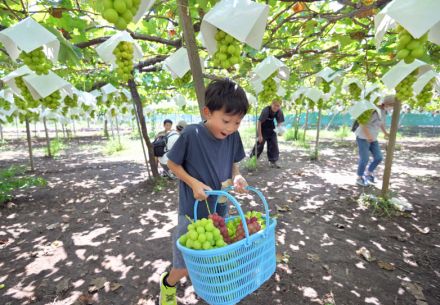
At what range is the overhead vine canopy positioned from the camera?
246 cm

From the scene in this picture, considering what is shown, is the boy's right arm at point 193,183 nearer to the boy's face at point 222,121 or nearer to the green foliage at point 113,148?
the boy's face at point 222,121

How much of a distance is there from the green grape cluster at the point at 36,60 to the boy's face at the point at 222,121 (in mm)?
1354

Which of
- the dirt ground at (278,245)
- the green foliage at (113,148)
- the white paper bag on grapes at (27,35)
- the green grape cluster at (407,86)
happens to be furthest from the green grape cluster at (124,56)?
the green foliage at (113,148)

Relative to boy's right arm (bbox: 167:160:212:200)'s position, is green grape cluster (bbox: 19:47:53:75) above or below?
above

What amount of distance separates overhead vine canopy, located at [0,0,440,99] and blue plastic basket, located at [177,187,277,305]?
4.83 feet

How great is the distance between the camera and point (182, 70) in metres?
2.50

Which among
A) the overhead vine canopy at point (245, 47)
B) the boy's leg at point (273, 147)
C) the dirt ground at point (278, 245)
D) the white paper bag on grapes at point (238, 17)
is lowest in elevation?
the dirt ground at point (278, 245)

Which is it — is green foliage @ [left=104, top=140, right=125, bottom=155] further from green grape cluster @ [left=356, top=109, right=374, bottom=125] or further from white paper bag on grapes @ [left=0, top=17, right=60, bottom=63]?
white paper bag on grapes @ [left=0, top=17, right=60, bottom=63]

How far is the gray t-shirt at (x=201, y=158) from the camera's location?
1821 mm

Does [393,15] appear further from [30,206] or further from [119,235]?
[30,206]

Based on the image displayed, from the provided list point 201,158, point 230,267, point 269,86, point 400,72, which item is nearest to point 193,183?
point 201,158

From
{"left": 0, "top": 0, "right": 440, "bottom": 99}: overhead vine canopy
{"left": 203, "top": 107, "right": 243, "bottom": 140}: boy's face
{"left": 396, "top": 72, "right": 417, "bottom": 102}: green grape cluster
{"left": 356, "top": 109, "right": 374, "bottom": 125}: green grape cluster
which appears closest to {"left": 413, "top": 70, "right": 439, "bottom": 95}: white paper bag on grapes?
{"left": 396, "top": 72, "right": 417, "bottom": 102}: green grape cluster

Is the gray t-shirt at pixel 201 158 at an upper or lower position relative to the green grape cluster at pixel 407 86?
lower

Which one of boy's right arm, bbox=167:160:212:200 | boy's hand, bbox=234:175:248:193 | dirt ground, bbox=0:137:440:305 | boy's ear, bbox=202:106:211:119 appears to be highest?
boy's ear, bbox=202:106:211:119
